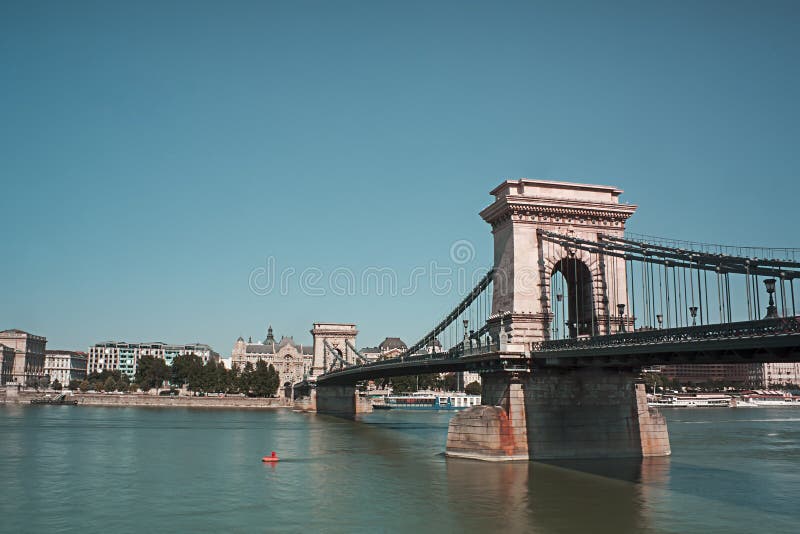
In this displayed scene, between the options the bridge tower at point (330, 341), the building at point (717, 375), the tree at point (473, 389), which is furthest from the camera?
the building at point (717, 375)

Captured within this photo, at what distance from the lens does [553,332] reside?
41.0m

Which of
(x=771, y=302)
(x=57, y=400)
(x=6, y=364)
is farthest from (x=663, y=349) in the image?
(x=6, y=364)

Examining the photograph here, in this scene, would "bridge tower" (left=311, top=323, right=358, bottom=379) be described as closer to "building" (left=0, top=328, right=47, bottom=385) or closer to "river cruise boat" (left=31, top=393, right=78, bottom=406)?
"river cruise boat" (left=31, top=393, right=78, bottom=406)

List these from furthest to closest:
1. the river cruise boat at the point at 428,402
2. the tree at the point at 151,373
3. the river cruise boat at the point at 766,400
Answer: the river cruise boat at the point at 766,400 → the tree at the point at 151,373 → the river cruise boat at the point at 428,402

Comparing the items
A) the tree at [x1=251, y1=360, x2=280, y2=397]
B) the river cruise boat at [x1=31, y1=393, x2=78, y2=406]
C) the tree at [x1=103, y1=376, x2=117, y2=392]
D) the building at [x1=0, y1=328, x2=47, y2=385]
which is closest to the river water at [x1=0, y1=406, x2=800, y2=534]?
the tree at [x1=251, y1=360, x2=280, y2=397]

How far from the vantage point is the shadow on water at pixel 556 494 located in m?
26.0

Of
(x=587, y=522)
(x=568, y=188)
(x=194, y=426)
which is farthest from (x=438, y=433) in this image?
(x=587, y=522)

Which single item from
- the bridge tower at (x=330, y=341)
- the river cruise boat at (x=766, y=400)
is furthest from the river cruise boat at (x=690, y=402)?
the bridge tower at (x=330, y=341)

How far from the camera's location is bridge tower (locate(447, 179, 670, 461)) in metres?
38.3

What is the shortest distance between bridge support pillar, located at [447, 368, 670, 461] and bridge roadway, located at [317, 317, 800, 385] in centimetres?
122

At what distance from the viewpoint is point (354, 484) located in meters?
35.3

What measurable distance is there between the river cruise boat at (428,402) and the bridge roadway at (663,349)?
99.9m

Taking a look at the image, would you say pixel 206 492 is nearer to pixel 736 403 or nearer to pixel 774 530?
pixel 774 530

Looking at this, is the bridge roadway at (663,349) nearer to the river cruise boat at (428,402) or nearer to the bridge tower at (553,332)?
the bridge tower at (553,332)
